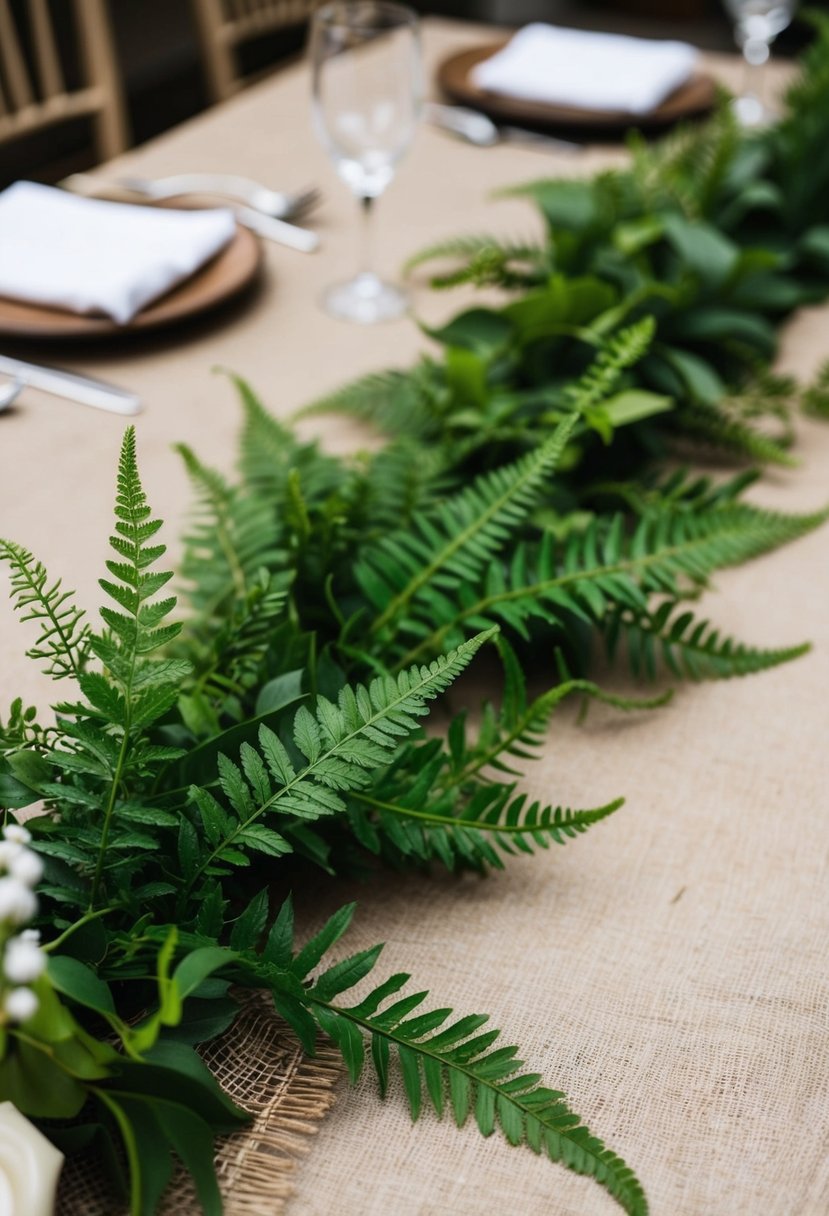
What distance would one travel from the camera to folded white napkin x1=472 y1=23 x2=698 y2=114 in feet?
4.63

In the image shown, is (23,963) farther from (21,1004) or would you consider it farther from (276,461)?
(276,461)

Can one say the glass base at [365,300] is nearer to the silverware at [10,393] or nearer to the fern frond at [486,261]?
the fern frond at [486,261]

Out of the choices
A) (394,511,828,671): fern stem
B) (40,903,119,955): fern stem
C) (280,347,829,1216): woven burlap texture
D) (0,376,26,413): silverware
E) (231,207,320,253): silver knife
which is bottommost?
(280,347,829,1216): woven burlap texture

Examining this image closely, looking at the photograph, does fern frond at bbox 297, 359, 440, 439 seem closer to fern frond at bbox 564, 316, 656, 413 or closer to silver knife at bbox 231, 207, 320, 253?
fern frond at bbox 564, 316, 656, 413

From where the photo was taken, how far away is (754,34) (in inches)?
57.5

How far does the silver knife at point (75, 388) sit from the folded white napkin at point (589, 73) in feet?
2.56

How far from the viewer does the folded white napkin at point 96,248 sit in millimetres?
949

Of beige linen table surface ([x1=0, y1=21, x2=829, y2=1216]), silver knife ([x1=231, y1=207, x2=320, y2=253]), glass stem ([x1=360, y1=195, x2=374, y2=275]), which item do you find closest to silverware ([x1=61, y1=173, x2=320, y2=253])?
silver knife ([x1=231, y1=207, x2=320, y2=253])

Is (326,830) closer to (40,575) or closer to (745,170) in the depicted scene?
(40,575)

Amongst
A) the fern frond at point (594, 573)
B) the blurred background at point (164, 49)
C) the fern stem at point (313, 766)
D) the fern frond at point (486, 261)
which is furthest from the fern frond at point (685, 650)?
the blurred background at point (164, 49)

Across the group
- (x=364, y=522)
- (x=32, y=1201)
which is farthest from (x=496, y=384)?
(x=32, y=1201)

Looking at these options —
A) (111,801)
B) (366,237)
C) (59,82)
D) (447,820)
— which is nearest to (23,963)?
(111,801)

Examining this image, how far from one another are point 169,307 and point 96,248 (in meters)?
0.09

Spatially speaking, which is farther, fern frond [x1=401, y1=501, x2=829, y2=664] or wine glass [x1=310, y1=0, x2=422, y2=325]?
wine glass [x1=310, y1=0, x2=422, y2=325]
